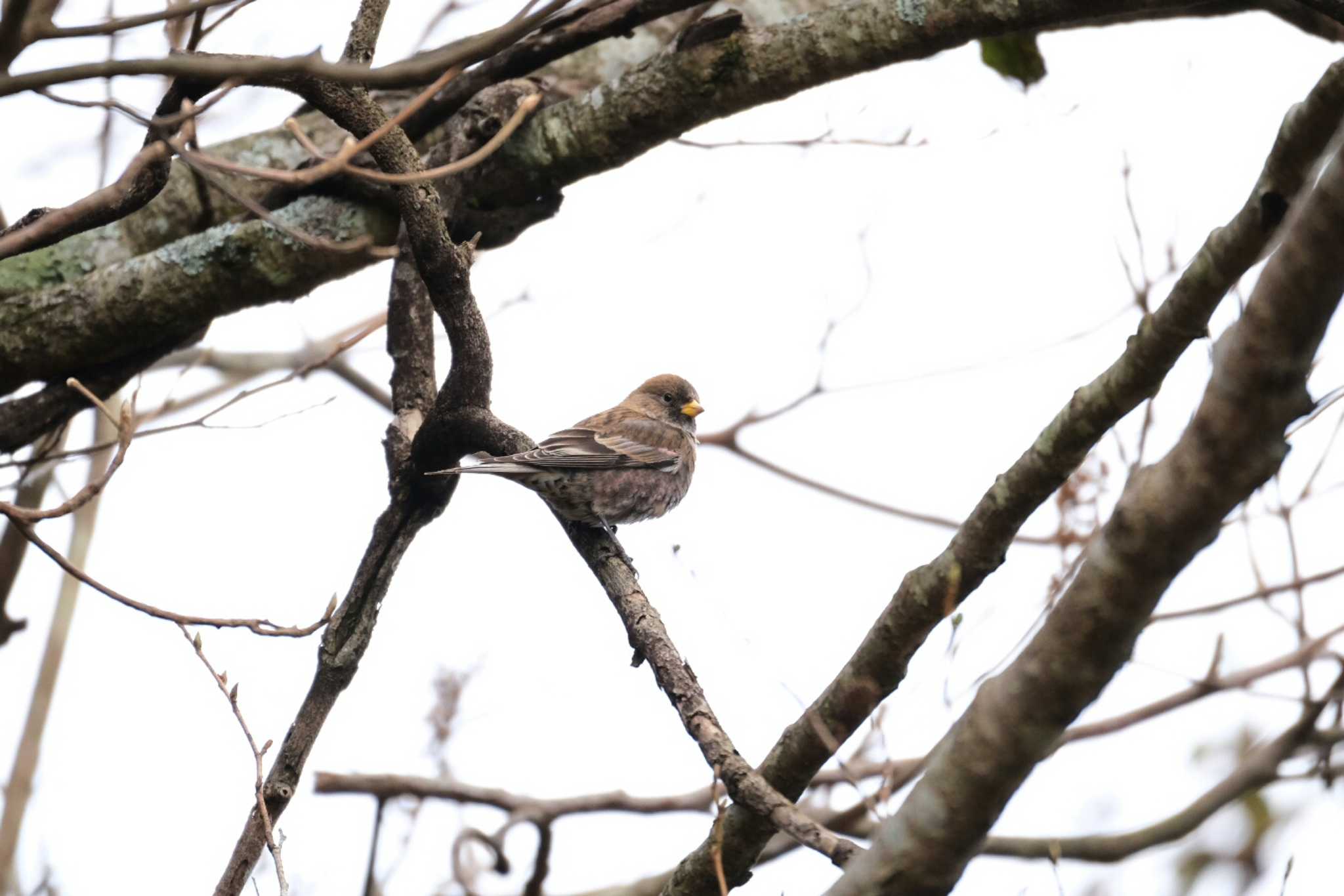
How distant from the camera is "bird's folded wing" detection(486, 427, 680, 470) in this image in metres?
5.99

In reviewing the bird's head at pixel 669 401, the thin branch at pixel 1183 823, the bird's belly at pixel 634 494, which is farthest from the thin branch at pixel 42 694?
the thin branch at pixel 1183 823

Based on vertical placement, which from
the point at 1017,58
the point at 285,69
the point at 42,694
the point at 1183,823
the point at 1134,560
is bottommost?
the point at 1134,560

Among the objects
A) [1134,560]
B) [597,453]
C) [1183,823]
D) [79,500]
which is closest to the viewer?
[1134,560]

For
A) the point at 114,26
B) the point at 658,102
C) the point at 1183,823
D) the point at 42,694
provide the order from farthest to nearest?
the point at 42,694, the point at 658,102, the point at 1183,823, the point at 114,26

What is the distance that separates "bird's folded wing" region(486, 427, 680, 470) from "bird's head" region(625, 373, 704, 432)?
0.62 metres

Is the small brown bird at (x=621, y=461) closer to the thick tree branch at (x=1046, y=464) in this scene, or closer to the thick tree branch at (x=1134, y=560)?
the thick tree branch at (x=1046, y=464)

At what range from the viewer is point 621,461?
6.89m

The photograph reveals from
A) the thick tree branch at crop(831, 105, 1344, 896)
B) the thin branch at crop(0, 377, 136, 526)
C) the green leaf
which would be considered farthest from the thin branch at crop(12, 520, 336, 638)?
the green leaf

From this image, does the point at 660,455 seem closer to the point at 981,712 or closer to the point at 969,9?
the point at 969,9

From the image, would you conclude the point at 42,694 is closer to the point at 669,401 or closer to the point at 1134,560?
the point at 669,401

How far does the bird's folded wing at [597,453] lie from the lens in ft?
19.7

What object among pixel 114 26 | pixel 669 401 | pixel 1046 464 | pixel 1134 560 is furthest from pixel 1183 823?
pixel 669 401

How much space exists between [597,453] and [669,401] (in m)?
1.49

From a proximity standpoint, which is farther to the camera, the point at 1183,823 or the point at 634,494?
the point at 634,494
